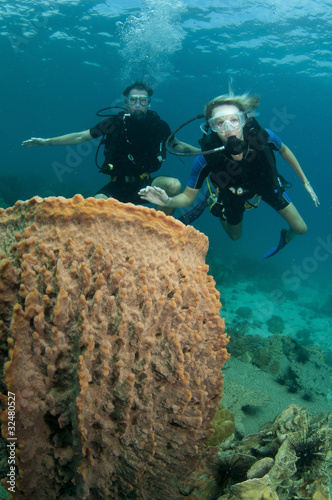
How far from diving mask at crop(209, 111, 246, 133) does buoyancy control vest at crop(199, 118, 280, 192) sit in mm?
238

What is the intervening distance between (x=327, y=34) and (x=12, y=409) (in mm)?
29272

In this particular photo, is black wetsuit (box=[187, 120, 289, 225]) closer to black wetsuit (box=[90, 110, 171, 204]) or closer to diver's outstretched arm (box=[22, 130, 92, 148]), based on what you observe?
black wetsuit (box=[90, 110, 171, 204])

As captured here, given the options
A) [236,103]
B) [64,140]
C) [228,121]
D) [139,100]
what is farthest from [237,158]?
[64,140]

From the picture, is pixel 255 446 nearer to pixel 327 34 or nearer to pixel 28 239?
pixel 28 239

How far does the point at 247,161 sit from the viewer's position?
577 centimetres

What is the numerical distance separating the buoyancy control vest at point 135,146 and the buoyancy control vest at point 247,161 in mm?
1926

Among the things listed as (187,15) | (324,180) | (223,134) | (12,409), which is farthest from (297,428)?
(324,180)

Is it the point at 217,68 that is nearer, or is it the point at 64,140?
the point at 64,140

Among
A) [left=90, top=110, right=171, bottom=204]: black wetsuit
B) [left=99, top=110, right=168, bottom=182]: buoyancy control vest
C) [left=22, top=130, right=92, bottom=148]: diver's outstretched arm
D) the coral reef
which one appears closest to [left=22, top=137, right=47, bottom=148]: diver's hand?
[left=22, top=130, right=92, bottom=148]: diver's outstretched arm

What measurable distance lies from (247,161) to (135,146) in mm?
3032

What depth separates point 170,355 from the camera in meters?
1.83

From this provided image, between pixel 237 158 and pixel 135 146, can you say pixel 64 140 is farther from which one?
pixel 237 158

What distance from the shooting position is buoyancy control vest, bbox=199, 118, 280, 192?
5.66 m

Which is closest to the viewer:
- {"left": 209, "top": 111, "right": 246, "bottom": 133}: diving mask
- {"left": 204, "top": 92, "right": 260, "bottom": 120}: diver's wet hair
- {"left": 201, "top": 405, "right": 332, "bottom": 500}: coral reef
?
{"left": 201, "top": 405, "right": 332, "bottom": 500}: coral reef
